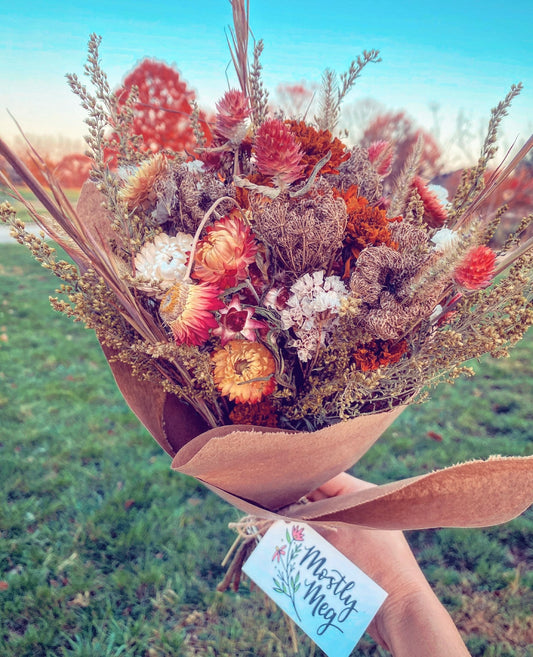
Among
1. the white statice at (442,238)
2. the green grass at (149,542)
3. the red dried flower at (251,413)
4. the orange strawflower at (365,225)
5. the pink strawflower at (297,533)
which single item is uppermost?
the orange strawflower at (365,225)

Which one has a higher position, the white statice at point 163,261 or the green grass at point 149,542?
the white statice at point 163,261

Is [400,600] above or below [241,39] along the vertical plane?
below

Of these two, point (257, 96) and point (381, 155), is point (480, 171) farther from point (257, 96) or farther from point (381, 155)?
point (257, 96)

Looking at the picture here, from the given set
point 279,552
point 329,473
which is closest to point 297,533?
point 279,552

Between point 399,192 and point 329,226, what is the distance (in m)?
0.31

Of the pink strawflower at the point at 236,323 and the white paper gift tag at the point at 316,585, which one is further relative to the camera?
the white paper gift tag at the point at 316,585

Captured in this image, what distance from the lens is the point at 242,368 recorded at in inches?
37.6

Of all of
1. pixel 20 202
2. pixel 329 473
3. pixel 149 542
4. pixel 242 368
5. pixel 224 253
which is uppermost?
pixel 20 202

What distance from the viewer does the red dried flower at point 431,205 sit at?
1086 mm

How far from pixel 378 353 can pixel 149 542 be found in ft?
5.46

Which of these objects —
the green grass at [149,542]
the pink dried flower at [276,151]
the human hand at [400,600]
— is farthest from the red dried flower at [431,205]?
the green grass at [149,542]

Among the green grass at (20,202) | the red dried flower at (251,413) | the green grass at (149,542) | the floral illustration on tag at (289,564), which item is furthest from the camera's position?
the green grass at (149,542)

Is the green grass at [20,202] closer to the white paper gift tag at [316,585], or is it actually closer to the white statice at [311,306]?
the white statice at [311,306]

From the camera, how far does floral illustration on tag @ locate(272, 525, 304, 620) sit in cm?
115
